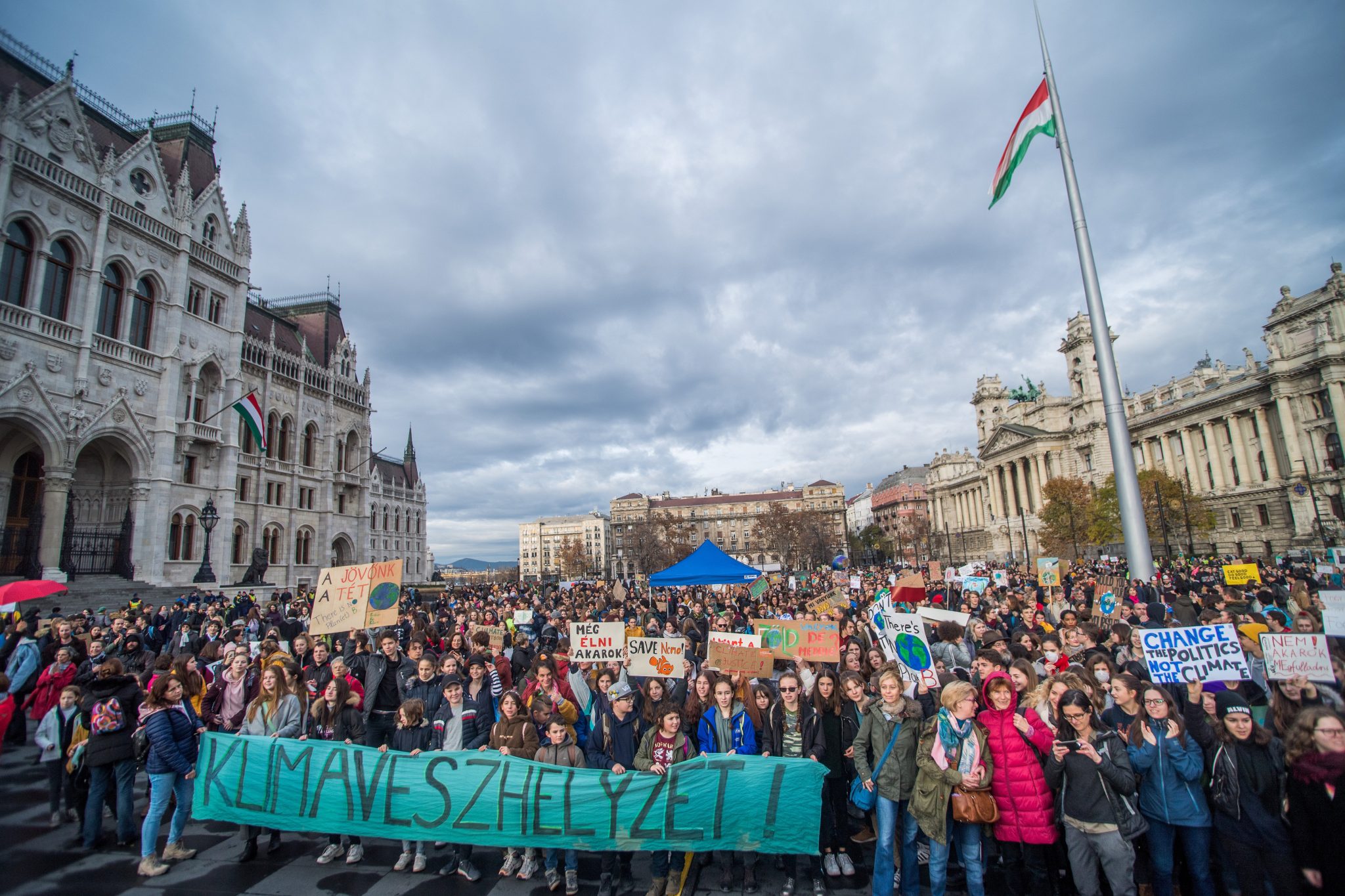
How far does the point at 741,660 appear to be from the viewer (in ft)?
26.3

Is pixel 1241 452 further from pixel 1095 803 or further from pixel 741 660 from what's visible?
pixel 1095 803

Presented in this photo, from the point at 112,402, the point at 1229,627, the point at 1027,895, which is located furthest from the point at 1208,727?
the point at 112,402

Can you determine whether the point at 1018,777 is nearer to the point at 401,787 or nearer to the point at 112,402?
the point at 401,787

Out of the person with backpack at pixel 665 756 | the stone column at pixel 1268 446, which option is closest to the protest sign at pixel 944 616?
the person with backpack at pixel 665 756

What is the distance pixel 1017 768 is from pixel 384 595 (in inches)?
407

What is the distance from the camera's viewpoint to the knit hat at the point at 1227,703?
187 inches

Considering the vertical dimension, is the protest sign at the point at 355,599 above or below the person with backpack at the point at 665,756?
above

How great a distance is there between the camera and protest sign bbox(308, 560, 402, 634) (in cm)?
1109

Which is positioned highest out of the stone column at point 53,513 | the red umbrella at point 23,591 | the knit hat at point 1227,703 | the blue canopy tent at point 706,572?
the stone column at point 53,513

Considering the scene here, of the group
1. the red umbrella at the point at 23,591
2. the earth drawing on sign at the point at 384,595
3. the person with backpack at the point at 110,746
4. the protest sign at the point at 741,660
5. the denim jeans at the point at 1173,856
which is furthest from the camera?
the red umbrella at the point at 23,591

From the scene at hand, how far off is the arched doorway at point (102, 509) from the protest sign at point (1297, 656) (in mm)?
34079

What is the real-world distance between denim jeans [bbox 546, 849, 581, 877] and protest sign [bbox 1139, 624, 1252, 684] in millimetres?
5165

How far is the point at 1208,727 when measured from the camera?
521 cm

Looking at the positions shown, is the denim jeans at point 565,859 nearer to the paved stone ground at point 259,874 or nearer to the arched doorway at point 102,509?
the paved stone ground at point 259,874
